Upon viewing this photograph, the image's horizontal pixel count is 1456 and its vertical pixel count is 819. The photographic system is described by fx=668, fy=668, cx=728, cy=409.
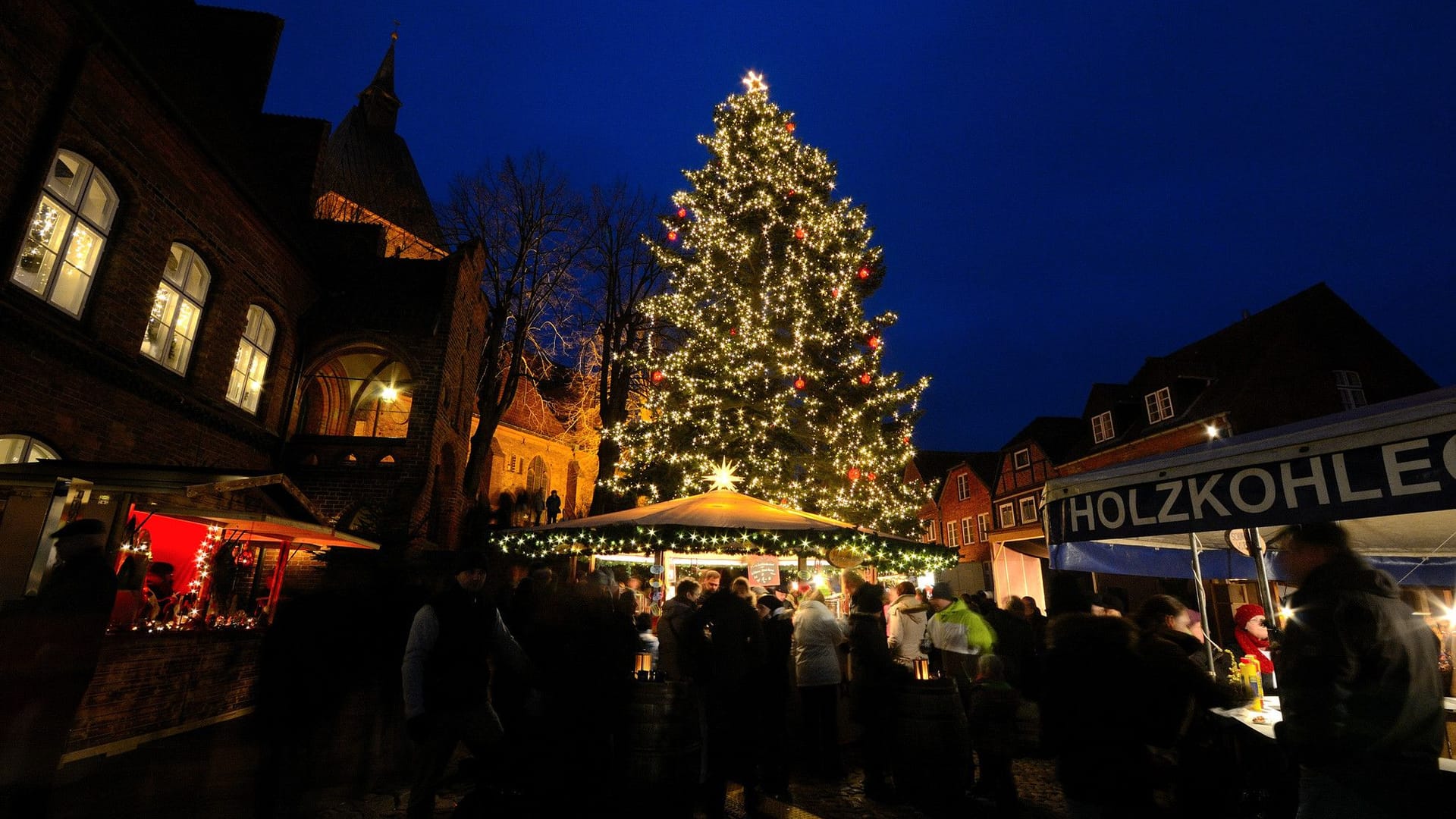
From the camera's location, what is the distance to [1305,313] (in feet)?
78.0

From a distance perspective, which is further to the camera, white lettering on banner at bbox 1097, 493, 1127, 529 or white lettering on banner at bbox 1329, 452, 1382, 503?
white lettering on banner at bbox 1097, 493, 1127, 529

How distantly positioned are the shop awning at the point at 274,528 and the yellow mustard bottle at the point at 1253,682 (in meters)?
11.1

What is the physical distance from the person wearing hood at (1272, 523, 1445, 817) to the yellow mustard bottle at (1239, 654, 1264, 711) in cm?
320

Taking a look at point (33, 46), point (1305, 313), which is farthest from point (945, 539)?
point (33, 46)

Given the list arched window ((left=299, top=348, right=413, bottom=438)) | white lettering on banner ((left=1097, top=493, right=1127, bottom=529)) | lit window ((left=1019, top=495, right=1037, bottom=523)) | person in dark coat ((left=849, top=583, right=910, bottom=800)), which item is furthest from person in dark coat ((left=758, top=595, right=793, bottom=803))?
lit window ((left=1019, top=495, right=1037, bottom=523))

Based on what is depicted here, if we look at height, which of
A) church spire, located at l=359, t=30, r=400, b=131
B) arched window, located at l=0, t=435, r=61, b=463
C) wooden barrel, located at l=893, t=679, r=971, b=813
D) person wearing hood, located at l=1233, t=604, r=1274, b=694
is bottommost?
wooden barrel, located at l=893, t=679, r=971, b=813

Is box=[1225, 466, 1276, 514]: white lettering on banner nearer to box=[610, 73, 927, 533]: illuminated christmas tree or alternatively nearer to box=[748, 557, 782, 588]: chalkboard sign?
box=[748, 557, 782, 588]: chalkboard sign

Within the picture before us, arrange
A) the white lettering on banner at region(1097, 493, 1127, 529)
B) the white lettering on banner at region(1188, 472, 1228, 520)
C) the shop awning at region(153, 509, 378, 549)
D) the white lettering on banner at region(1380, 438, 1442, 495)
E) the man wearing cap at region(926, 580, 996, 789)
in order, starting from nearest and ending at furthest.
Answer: the white lettering on banner at region(1380, 438, 1442, 495) < the white lettering on banner at region(1188, 472, 1228, 520) < the white lettering on banner at region(1097, 493, 1127, 529) < the man wearing cap at region(926, 580, 996, 789) < the shop awning at region(153, 509, 378, 549)

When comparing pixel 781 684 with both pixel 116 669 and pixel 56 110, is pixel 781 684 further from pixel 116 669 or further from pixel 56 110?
pixel 56 110

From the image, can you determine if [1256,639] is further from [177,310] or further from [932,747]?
[177,310]

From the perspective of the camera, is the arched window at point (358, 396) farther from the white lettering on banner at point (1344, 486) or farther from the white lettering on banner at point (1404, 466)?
the white lettering on banner at point (1404, 466)

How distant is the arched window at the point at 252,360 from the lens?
12.6 metres

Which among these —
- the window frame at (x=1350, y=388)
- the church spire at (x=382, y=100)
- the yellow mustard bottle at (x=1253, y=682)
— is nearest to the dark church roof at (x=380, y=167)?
the church spire at (x=382, y=100)

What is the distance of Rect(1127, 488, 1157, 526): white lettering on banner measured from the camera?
4305 mm
